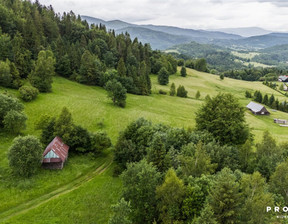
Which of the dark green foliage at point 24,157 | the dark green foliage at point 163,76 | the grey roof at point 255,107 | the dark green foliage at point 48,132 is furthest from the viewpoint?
the dark green foliage at point 163,76

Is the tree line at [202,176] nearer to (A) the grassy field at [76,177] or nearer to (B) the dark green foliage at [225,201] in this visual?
(B) the dark green foliage at [225,201]

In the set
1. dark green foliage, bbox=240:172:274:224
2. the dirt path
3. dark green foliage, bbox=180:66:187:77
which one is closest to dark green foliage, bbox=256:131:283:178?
dark green foliage, bbox=240:172:274:224

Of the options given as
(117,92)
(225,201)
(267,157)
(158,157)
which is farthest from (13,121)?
(267,157)

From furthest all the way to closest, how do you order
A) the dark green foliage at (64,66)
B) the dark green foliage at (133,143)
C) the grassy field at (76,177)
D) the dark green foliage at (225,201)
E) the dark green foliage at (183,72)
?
the dark green foliage at (183,72), the dark green foliage at (64,66), the dark green foliage at (133,143), the grassy field at (76,177), the dark green foliage at (225,201)

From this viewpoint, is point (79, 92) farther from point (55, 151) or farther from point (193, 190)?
point (193, 190)

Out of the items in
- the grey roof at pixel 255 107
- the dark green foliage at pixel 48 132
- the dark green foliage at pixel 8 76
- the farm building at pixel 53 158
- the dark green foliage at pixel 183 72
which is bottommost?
the farm building at pixel 53 158

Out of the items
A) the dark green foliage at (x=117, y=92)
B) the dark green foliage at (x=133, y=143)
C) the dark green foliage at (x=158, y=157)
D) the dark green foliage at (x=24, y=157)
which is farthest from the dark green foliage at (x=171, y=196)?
the dark green foliage at (x=117, y=92)
